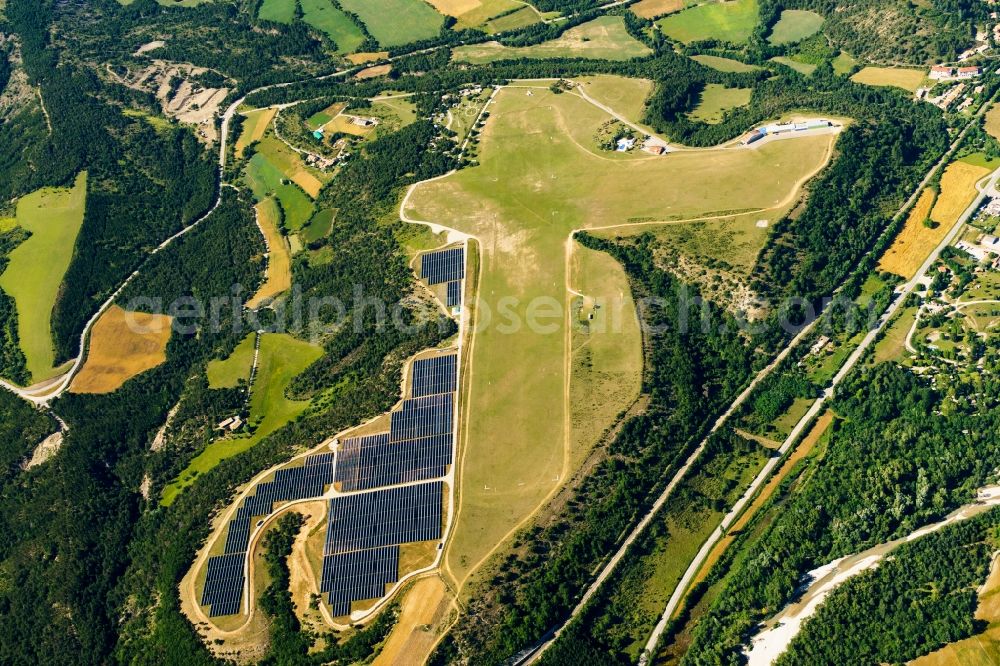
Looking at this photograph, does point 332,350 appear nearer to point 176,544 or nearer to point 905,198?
point 176,544

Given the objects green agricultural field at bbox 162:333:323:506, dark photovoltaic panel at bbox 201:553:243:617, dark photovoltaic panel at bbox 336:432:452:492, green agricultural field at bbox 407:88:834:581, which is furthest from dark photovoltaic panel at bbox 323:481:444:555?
green agricultural field at bbox 162:333:323:506

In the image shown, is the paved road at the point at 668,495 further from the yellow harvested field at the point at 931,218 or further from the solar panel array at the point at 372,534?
the solar panel array at the point at 372,534

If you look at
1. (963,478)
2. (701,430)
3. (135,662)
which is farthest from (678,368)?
(135,662)

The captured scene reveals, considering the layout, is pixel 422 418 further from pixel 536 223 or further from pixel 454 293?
pixel 536 223

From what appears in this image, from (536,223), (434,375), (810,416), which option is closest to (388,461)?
(434,375)

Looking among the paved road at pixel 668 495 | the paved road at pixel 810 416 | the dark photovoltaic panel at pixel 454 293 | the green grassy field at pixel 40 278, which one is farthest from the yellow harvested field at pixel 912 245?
the green grassy field at pixel 40 278
